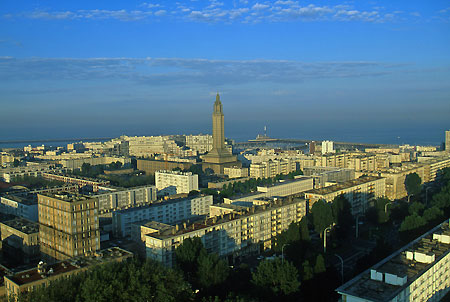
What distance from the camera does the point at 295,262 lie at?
42.6 feet

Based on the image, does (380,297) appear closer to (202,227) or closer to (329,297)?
(329,297)

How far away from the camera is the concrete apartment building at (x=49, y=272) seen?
9.61m

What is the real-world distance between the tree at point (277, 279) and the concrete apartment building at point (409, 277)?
1730 millimetres

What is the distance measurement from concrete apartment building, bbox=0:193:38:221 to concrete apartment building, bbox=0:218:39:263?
3.89 m

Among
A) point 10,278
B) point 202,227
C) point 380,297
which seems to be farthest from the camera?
point 202,227

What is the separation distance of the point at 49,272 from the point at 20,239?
5985 millimetres

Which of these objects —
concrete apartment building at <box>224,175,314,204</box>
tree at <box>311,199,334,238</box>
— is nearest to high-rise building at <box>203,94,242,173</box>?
concrete apartment building at <box>224,175,314,204</box>

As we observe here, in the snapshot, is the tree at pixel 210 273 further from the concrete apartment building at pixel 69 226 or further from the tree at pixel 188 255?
the concrete apartment building at pixel 69 226

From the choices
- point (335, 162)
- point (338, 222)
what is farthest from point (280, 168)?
point (338, 222)

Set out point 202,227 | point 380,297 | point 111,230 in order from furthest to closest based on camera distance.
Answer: point 111,230, point 202,227, point 380,297

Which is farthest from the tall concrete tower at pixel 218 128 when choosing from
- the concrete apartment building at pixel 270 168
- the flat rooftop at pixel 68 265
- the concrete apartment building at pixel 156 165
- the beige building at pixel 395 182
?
the flat rooftop at pixel 68 265

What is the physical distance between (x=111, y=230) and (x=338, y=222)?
10.4m

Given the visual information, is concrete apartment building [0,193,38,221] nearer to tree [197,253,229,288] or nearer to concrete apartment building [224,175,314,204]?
concrete apartment building [224,175,314,204]

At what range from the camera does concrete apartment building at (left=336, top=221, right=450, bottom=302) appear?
824 centimetres
